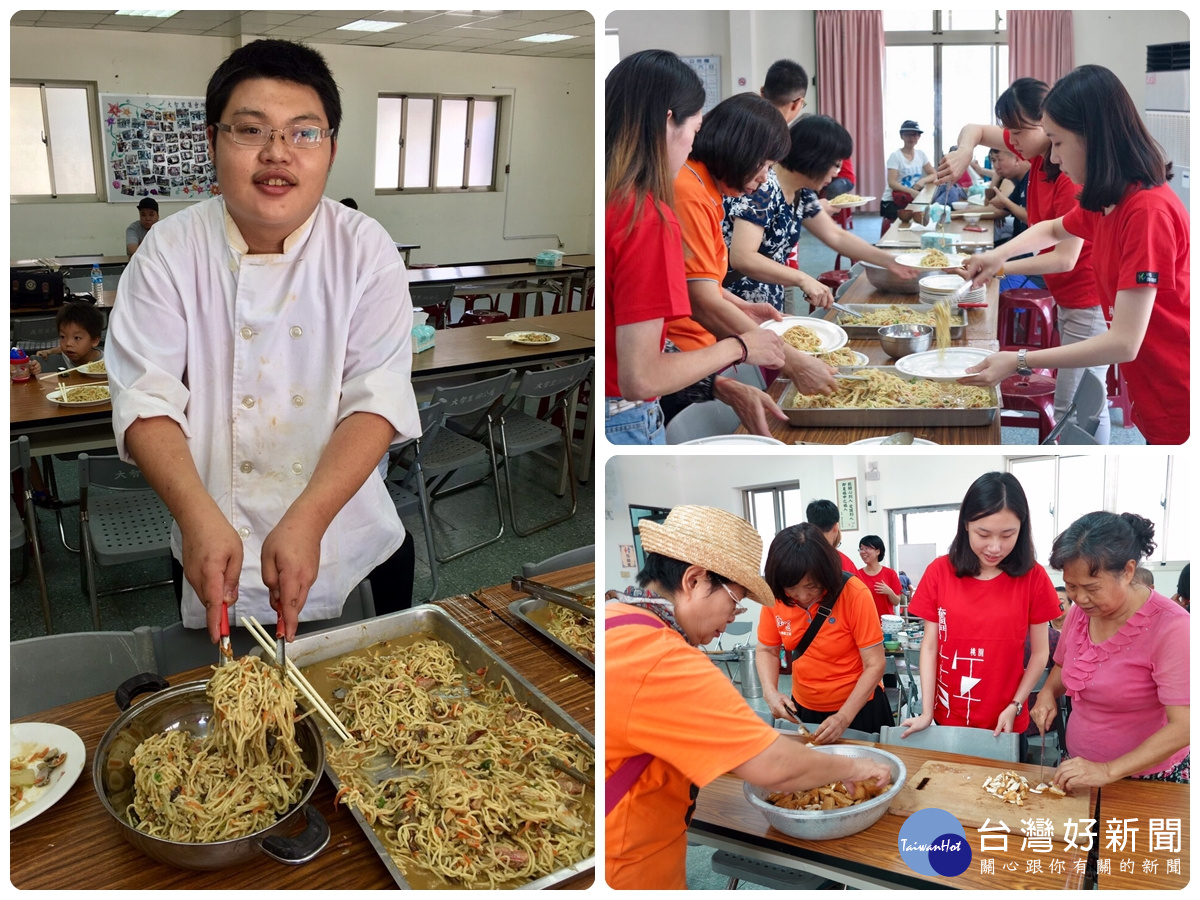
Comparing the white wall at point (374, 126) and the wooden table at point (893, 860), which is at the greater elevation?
the white wall at point (374, 126)

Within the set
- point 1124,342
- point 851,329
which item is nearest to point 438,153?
point 851,329

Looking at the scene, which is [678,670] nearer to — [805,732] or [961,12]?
[805,732]

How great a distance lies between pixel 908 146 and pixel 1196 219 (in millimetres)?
737

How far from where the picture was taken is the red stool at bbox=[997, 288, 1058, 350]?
8.30 feet

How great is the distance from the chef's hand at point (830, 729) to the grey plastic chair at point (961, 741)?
59 mm

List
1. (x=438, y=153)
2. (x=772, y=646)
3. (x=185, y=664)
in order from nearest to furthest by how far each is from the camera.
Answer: (x=772, y=646) < (x=185, y=664) < (x=438, y=153)

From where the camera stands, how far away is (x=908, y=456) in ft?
3.90

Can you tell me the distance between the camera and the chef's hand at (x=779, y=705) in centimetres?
133

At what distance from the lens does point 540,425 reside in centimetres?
398

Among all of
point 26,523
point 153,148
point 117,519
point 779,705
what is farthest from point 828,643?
point 153,148

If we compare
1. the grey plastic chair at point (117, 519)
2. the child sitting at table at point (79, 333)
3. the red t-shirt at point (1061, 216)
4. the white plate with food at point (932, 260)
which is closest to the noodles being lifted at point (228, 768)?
the red t-shirt at point (1061, 216)

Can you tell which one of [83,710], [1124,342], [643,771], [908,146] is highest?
[908,146]

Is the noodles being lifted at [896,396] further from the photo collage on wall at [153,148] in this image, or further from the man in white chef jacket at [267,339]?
the photo collage on wall at [153,148]

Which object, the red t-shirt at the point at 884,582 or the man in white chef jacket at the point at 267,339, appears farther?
the man in white chef jacket at the point at 267,339
